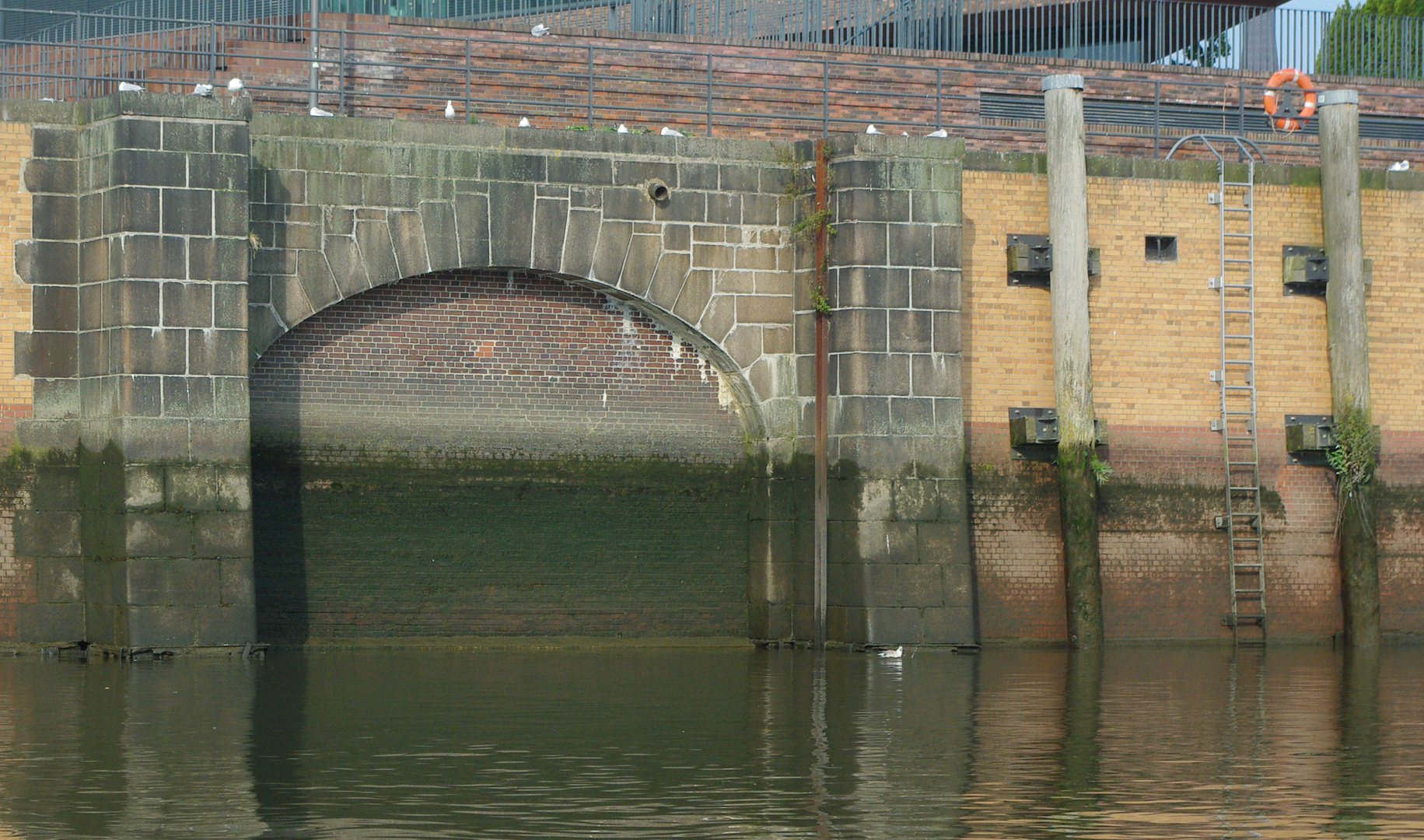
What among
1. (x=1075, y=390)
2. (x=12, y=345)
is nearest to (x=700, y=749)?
(x=12, y=345)

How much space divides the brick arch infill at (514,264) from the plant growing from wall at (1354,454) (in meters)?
5.98

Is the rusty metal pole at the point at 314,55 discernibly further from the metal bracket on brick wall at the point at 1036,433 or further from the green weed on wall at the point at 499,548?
the metal bracket on brick wall at the point at 1036,433

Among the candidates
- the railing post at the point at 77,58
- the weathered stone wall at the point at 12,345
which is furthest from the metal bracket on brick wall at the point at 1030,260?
the weathered stone wall at the point at 12,345

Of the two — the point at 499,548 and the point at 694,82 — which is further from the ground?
the point at 694,82

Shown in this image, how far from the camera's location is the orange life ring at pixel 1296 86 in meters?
23.3

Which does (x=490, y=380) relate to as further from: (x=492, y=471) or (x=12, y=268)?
(x=12, y=268)

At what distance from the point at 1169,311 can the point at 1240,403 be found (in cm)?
120

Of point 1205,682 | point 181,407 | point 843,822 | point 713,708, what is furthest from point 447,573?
point 843,822

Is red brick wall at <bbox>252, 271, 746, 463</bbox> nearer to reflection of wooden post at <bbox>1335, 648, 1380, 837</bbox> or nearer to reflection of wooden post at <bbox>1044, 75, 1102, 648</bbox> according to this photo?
reflection of wooden post at <bbox>1044, 75, 1102, 648</bbox>

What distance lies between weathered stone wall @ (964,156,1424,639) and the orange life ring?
2065 mm

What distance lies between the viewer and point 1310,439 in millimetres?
20797

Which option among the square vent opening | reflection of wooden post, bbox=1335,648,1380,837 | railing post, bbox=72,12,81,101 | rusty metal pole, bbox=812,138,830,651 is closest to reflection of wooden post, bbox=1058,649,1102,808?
reflection of wooden post, bbox=1335,648,1380,837

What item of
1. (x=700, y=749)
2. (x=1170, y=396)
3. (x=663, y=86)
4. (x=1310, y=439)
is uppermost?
(x=663, y=86)

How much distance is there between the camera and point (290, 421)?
18344 millimetres
